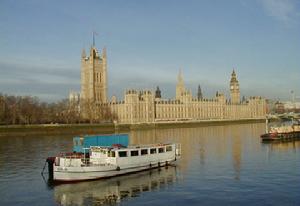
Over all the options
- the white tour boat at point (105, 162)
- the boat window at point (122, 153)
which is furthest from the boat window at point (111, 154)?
the boat window at point (122, 153)

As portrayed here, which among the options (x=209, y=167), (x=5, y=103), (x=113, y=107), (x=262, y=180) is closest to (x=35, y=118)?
A: (x=5, y=103)

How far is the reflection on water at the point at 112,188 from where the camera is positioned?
25875 mm

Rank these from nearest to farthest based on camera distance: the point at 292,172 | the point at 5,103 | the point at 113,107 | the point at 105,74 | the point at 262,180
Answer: the point at 262,180
the point at 292,172
the point at 5,103
the point at 113,107
the point at 105,74

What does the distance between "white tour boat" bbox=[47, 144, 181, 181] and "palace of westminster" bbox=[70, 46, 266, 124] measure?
87.3 metres

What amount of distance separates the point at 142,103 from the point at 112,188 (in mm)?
119981

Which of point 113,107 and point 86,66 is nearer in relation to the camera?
point 113,107

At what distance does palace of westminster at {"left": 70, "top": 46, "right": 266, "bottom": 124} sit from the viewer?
14325 centimetres

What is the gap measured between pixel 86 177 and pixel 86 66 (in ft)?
433

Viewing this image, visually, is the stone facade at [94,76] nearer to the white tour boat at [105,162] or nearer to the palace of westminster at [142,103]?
the palace of westminster at [142,103]

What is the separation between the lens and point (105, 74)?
159500 mm

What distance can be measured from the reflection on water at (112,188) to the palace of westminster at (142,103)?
9155 centimetres

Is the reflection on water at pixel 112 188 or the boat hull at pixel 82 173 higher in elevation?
the boat hull at pixel 82 173

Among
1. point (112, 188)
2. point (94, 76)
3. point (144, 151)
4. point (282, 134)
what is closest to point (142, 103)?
point (94, 76)

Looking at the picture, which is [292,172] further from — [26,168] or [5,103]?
[5,103]
